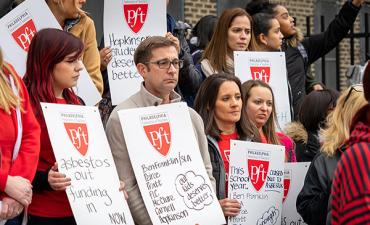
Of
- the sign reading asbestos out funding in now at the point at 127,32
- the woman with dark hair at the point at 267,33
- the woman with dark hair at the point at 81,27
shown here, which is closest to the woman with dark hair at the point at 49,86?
the woman with dark hair at the point at 81,27

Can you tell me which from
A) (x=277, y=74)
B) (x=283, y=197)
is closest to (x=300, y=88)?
(x=277, y=74)

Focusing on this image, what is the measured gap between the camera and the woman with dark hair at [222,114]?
615cm

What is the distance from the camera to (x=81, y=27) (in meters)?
6.46

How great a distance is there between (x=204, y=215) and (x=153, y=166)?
0.42 m

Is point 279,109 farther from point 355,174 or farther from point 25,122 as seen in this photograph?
point 355,174

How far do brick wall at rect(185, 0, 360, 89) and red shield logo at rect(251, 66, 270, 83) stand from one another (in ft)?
19.0

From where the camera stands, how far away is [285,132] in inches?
288

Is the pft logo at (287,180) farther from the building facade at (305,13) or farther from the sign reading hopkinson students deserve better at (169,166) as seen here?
the building facade at (305,13)

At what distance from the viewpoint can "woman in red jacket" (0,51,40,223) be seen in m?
4.67

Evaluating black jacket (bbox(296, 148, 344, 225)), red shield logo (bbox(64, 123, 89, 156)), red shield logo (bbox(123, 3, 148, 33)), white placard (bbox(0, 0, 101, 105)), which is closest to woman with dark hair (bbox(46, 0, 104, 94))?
white placard (bbox(0, 0, 101, 105))

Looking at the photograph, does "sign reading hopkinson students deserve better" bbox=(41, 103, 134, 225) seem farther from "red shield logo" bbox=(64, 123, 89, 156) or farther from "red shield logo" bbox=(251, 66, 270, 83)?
"red shield logo" bbox=(251, 66, 270, 83)

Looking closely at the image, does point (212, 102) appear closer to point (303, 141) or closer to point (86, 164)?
point (303, 141)

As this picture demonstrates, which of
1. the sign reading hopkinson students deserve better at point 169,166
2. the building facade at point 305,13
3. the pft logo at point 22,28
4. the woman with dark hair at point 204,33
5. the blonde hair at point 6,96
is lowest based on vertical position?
the building facade at point 305,13

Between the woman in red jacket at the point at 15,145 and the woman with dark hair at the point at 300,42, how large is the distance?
395 centimetres
